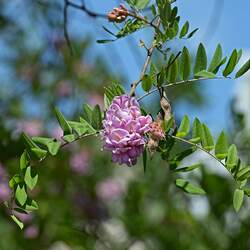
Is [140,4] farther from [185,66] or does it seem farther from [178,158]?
[178,158]

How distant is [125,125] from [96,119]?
0.06 meters

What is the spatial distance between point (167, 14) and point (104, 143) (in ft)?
0.65

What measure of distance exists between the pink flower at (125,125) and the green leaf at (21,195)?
0.43 ft

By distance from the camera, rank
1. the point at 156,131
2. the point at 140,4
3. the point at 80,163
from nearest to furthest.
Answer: the point at 156,131 → the point at 140,4 → the point at 80,163

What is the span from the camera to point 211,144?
0.99 meters

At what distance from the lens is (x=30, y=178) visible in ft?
3.16

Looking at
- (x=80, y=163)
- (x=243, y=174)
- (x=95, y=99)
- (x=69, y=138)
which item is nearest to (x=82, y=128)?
(x=69, y=138)

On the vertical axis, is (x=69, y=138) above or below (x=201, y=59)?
below

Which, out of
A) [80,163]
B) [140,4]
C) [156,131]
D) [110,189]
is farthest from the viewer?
[110,189]

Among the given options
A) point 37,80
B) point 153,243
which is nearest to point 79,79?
point 37,80

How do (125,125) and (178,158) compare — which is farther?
(178,158)

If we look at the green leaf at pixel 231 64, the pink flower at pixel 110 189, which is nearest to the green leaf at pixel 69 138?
the green leaf at pixel 231 64

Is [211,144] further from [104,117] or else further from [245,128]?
[245,128]

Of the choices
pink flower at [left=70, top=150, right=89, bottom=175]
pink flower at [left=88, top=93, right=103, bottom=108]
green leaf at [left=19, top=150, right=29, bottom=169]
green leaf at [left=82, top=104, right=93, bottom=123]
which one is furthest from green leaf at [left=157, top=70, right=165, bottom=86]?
pink flower at [left=88, top=93, right=103, bottom=108]
